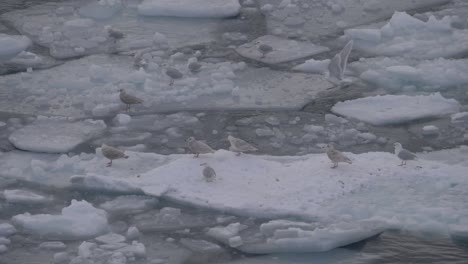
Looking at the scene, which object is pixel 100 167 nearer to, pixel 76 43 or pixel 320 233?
pixel 320 233

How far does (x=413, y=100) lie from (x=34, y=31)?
10.4 ft

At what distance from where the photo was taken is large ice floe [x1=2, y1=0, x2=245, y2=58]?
7867 millimetres

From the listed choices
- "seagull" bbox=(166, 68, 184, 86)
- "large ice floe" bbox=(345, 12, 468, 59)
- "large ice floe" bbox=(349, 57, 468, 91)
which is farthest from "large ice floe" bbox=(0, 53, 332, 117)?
"large ice floe" bbox=(345, 12, 468, 59)

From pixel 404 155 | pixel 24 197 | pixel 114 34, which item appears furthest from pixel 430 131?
pixel 114 34

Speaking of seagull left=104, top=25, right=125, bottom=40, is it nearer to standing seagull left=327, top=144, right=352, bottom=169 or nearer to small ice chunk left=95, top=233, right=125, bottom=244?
standing seagull left=327, top=144, right=352, bottom=169

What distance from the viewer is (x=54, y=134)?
6.30 metres

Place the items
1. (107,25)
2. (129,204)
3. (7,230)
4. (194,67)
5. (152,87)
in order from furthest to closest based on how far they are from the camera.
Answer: (107,25), (194,67), (152,87), (129,204), (7,230)

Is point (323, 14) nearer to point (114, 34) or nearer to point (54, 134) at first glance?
point (114, 34)

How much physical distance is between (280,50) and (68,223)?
9.71 feet

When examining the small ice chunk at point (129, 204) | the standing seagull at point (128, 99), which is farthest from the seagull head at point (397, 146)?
the standing seagull at point (128, 99)

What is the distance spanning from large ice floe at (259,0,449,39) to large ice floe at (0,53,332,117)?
35.5 inches

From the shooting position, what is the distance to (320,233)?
4.88 meters

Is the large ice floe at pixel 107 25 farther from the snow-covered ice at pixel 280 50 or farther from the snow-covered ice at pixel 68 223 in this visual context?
the snow-covered ice at pixel 68 223

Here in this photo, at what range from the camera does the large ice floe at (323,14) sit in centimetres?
810
